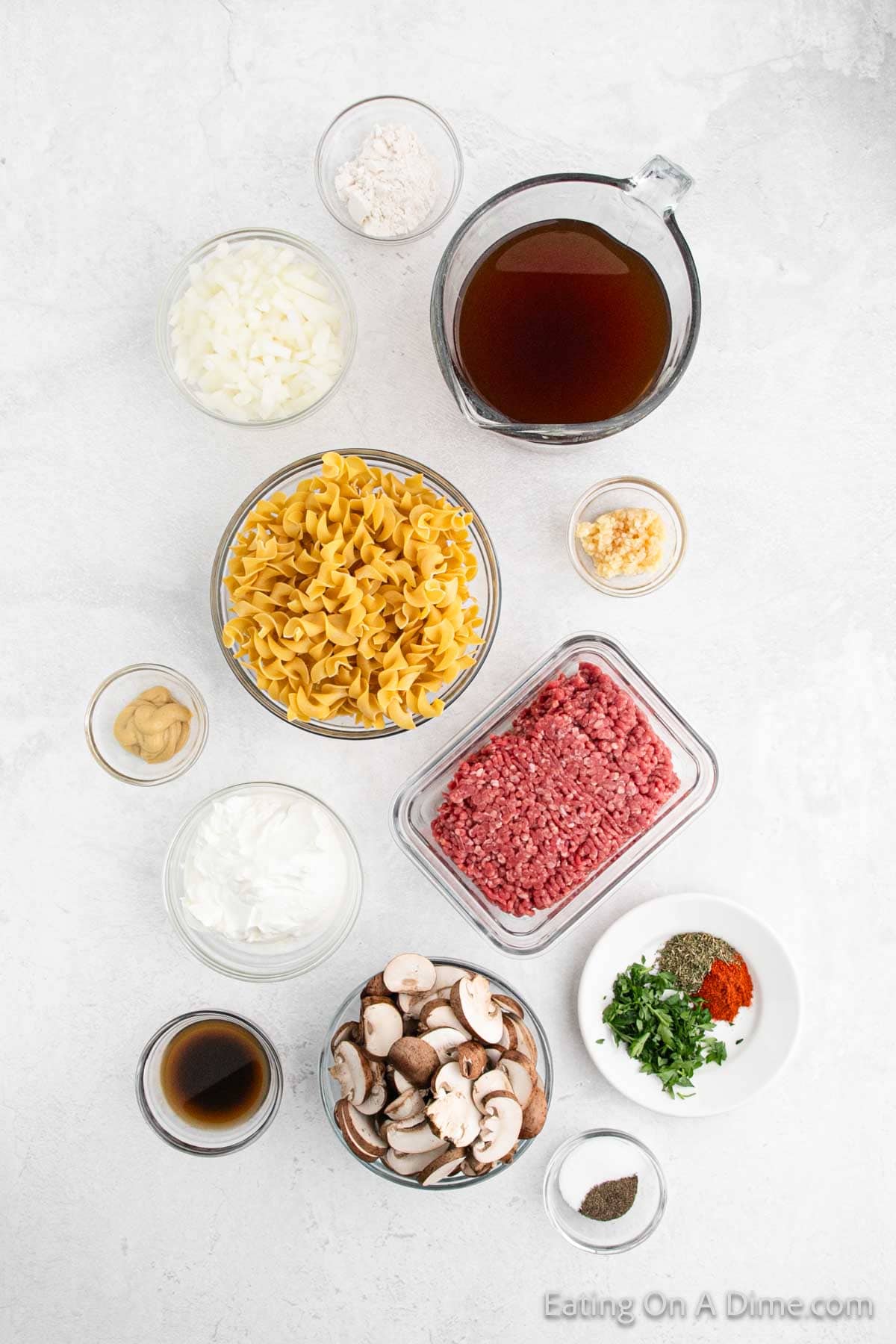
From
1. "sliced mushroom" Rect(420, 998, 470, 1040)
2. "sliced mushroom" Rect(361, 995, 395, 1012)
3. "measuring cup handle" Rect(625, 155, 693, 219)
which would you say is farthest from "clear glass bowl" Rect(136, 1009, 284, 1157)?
"measuring cup handle" Rect(625, 155, 693, 219)

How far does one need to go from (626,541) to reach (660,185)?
0.58 metres

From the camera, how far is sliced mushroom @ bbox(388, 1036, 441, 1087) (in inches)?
57.2

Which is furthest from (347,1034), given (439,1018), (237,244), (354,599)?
(237,244)

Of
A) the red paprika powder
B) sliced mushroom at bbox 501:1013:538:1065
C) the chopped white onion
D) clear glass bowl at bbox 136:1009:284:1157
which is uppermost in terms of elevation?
the chopped white onion

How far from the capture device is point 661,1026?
170cm

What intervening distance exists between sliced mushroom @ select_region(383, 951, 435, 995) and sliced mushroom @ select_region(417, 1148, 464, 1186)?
26 centimetres

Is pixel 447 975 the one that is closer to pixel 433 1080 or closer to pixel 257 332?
pixel 433 1080

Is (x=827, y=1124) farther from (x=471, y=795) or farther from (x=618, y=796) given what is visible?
(x=471, y=795)

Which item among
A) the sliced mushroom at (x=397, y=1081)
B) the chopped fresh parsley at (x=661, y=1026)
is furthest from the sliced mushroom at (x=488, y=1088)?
the chopped fresh parsley at (x=661, y=1026)

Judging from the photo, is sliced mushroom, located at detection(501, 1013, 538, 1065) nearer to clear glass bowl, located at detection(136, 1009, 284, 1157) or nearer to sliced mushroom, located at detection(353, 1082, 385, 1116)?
sliced mushroom, located at detection(353, 1082, 385, 1116)

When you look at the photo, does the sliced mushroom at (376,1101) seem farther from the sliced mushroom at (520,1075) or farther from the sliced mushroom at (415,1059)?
the sliced mushroom at (520,1075)

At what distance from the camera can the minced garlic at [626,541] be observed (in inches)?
65.0

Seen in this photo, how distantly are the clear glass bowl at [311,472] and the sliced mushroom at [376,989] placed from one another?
421 mm

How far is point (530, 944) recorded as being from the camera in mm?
1681
